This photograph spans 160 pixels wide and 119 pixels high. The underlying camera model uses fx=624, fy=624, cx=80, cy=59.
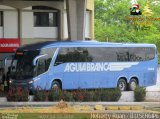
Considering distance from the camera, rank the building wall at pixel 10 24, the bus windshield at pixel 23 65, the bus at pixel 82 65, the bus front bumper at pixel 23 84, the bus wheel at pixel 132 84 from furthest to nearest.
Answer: the building wall at pixel 10 24, the bus wheel at pixel 132 84, the bus at pixel 82 65, the bus windshield at pixel 23 65, the bus front bumper at pixel 23 84

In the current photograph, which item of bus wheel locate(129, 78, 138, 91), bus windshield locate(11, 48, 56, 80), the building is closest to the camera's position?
Answer: bus windshield locate(11, 48, 56, 80)

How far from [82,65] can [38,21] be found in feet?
49.5

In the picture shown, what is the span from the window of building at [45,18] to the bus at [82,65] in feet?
43.4

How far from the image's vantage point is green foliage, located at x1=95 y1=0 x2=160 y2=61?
303 feet

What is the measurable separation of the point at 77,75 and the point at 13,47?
1464cm

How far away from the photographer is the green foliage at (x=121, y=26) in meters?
92.4

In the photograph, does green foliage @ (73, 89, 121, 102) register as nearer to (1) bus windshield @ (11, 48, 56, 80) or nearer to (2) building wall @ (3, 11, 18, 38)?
(1) bus windshield @ (11, 48, 56, 80)

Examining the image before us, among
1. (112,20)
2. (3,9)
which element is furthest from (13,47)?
(112,20)

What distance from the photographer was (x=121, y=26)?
94.6 meters

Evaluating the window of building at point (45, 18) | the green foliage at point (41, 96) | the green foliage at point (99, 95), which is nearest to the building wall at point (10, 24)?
the window of building at point (45, 18)

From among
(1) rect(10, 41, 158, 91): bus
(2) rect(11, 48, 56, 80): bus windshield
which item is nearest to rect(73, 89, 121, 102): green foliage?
(1) rect(10, 41, 158, 91): bus

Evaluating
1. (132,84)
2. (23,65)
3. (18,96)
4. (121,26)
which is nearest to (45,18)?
(132,84)

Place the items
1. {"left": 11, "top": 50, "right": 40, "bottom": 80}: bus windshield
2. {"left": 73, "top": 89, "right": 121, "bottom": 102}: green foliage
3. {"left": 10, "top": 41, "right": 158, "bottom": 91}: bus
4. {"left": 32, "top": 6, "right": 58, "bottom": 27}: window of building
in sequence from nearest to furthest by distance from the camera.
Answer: {"left": 73, "top": 89, "right": 121, "bottom": 102}: green foliage, {"left": 11, "top": 50, "right": 40, "bottom": 80}: bus windshield, {"left": 10, "top": 41, "right": 158, "bottom": 91}: bus, {"left": 32, "top": 6, "right": 58, "bottom": 27}: window of building

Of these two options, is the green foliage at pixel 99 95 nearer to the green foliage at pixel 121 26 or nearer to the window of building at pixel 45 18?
the window of building at pixel 45 18
